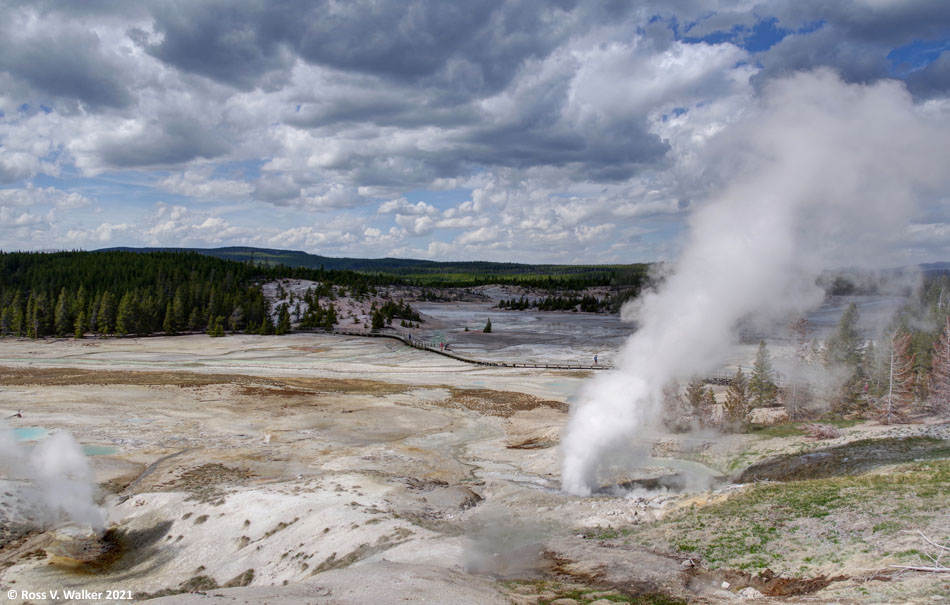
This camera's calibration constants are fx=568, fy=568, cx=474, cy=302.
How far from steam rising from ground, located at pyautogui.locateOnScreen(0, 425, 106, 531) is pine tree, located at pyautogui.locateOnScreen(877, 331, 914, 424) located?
36.6 meters

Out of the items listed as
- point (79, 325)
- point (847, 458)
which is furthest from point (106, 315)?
point (847, 458)

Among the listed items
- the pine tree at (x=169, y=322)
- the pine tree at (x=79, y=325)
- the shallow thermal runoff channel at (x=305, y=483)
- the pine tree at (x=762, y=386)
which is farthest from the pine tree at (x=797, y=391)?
the pine tree at (x=79, y=325)

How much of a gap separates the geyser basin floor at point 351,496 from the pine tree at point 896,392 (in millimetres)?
2653

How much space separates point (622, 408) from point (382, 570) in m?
13.3

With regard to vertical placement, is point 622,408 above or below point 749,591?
above

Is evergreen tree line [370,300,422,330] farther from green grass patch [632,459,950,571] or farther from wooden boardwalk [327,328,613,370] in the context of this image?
green grass patch [632,459,950,571]

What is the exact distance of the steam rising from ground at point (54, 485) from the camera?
19781 millimetres

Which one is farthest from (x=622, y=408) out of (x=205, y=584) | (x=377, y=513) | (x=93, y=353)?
(x=93, y=353)

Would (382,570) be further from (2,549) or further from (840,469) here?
(840,469)

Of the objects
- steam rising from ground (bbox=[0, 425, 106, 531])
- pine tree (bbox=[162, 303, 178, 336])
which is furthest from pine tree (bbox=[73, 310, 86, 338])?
steam rising from ground (bbox=[0, 425, 106, 531])

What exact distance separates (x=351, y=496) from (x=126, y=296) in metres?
93.9

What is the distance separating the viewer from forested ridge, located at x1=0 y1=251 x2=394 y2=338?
308ft

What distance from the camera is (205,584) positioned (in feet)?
50.8

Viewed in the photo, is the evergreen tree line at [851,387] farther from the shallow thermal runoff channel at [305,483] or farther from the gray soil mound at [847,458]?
the shallow thermal runoff channel at [305,483]
